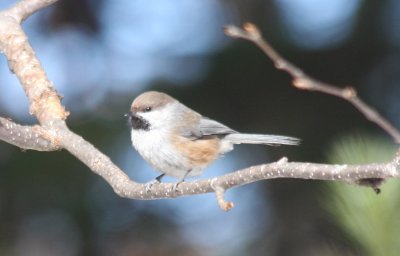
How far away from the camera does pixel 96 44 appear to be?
12.3 ft

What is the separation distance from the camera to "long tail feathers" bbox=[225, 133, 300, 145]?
251 centimetres

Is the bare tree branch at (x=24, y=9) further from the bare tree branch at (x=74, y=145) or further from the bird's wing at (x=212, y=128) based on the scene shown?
the bird's wing at (x=212, y=128)

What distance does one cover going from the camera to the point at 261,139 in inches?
103

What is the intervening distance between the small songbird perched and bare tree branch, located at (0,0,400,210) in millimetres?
555

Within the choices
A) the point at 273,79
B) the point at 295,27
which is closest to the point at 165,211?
the point at 273,79

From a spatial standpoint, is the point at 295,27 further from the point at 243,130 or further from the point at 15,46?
the point at 15,46

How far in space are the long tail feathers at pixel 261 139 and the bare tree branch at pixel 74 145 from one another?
0.70 m

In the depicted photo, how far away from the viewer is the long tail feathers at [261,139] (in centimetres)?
251

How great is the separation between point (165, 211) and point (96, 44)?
3.02 ft

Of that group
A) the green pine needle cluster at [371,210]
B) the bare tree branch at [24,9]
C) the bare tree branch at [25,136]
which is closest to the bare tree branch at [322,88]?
the green pine needle cluster at [371,210]

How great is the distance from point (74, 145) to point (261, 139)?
774 millimetres

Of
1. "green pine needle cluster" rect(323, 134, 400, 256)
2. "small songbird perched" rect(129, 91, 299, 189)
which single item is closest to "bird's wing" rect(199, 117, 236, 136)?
"small songbird perched" rect(129, 91, 299, 189)

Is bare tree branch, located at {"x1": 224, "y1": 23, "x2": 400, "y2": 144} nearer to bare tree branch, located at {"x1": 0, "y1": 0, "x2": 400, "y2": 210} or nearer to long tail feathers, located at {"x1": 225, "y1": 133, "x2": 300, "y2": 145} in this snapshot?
bare tree branch, located at {"x1": 0, "y1": 0, "x2": 400, "y2": 210}

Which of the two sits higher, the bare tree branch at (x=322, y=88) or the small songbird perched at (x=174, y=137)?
the small songbird perched at (x=174, y=137)
